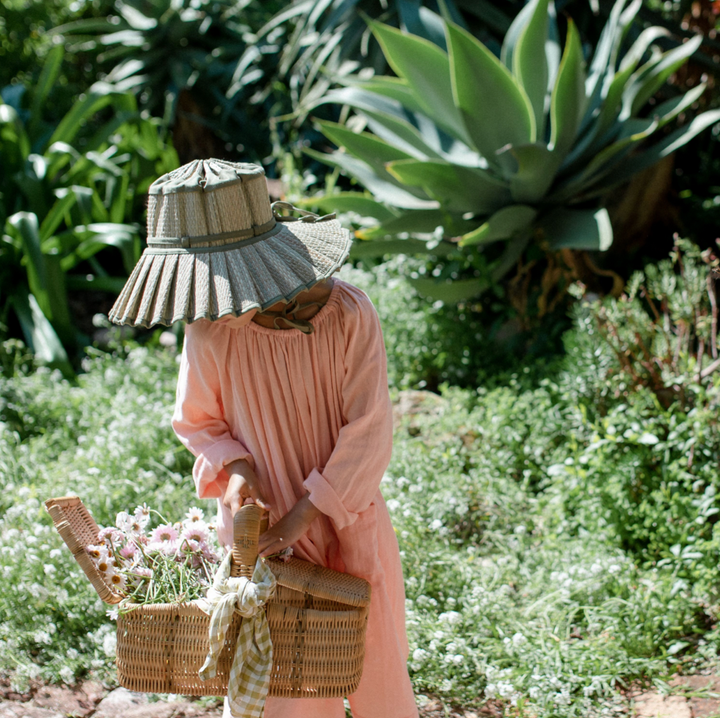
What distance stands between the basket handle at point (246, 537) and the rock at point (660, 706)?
52.3 inches

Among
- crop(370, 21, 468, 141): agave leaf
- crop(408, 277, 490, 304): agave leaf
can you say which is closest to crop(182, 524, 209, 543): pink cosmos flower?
crop(408, 277, 490, 304): agave leaf

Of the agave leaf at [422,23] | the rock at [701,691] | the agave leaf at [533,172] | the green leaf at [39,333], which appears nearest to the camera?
the rock at [701,691]

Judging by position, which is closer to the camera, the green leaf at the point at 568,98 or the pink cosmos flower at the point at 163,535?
the pink cosmos flower at the point at 163,535

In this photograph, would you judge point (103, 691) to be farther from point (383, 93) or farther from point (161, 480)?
point (383, 93)

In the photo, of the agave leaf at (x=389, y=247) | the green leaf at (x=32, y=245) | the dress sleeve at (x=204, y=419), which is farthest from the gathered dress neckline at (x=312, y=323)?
the green leaf at (x=32, y=245)

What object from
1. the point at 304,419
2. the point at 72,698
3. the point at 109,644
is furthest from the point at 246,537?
the point at 72,698

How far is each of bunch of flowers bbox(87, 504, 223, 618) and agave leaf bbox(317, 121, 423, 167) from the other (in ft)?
7.94

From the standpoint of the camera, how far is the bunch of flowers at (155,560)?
157 centimetres

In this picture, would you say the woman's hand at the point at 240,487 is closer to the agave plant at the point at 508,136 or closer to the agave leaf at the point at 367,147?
the agave plant at the point at 508,136

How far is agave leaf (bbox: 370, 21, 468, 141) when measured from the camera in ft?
11.2

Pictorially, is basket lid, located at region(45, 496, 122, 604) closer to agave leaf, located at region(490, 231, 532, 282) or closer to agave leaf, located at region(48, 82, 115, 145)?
agave leaf, located at region(490, 231, 532, 282)

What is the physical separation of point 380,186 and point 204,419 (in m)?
2.48

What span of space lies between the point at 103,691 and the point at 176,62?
5472 mm

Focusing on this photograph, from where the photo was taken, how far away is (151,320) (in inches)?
51.6
